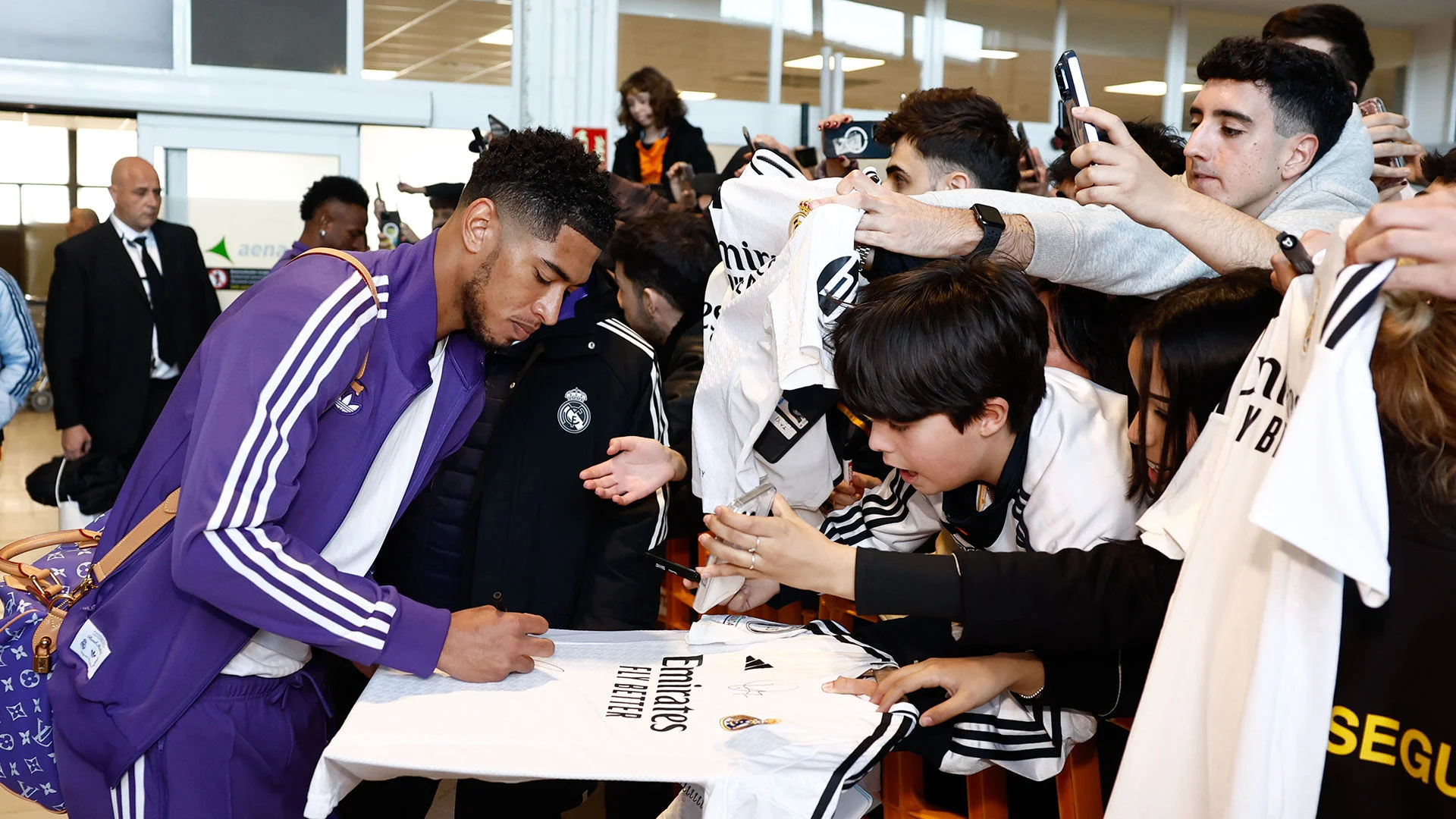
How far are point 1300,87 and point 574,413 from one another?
1.54m

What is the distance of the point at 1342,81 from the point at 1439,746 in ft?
5.16

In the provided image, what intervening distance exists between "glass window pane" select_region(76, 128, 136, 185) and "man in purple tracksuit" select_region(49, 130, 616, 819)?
1374 cm

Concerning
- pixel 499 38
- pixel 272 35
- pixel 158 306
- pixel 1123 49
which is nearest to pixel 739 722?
pixel 158 306

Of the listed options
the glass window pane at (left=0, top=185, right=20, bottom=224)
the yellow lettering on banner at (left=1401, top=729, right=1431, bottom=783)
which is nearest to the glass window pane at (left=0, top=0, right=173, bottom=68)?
the glass window pane at (left=0, top=185, right=20, bottom=224)

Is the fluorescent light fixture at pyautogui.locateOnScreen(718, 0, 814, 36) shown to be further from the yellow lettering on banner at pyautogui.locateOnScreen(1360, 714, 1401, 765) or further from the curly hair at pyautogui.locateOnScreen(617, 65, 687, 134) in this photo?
the yellow lettering on banner at pyautogui.locateOnScreen(1360, 714, 1401, 765)

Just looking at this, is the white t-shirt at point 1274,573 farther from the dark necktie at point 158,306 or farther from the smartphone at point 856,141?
the dark necktie at point 158,306

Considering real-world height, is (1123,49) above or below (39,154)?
above

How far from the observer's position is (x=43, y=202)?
45.1 feet

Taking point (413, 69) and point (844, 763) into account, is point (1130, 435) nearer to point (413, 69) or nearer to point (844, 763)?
point (844, 763)

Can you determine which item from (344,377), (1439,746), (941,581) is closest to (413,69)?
(344,377)

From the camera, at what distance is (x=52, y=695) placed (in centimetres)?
175

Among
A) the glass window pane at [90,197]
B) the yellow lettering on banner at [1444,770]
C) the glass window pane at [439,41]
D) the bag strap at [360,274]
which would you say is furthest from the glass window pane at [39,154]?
the yellow lettering on banner at [1444,770]

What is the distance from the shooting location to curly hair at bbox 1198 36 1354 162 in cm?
220
